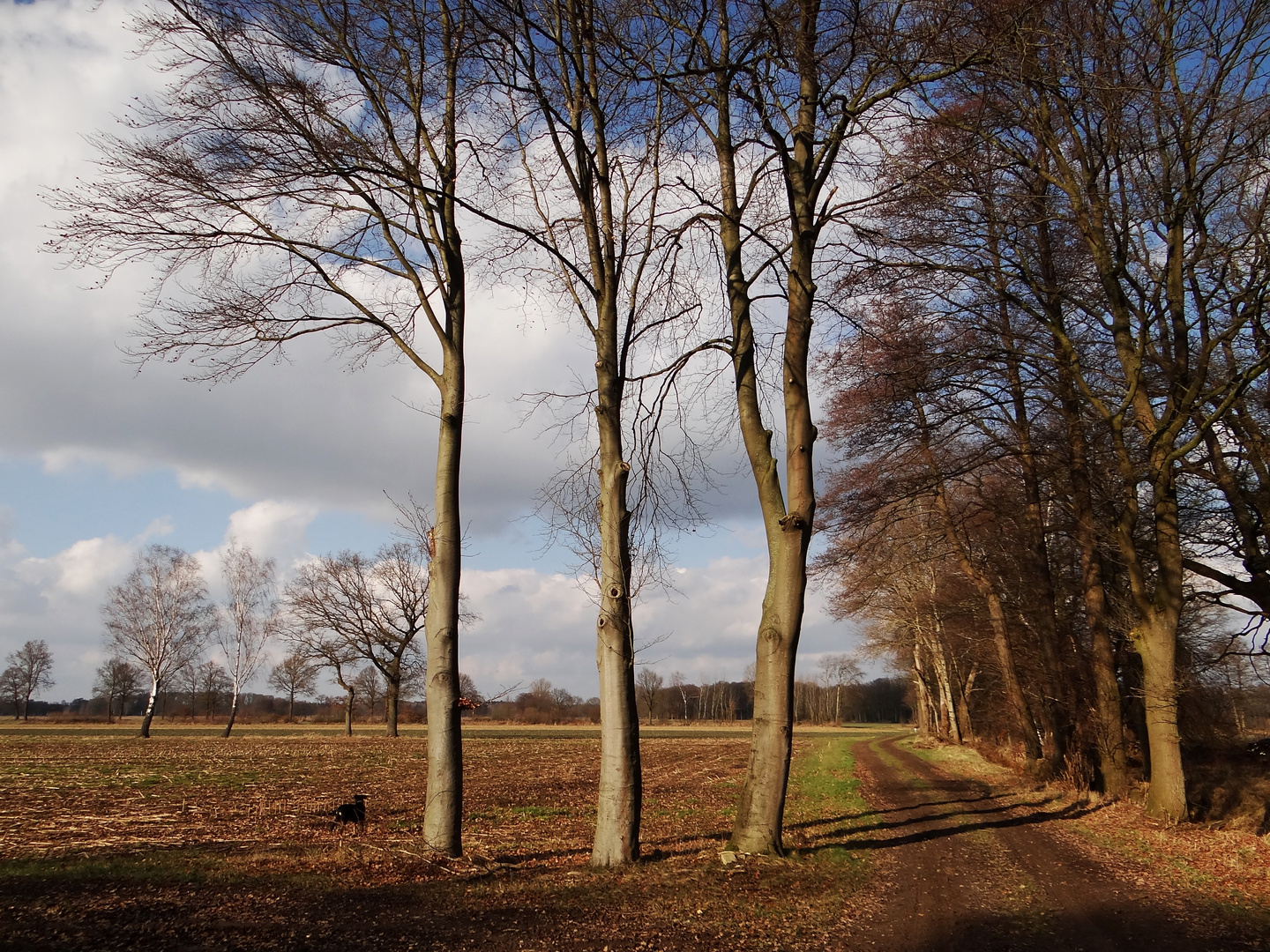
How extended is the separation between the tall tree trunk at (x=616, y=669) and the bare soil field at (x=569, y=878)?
1.47ft

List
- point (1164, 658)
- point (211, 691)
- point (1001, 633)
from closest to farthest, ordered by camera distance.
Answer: point (1164, 658)
point (1001, 633)
point (211, 691)

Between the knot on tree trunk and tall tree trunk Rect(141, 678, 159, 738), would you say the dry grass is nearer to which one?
the knot on tree trunk

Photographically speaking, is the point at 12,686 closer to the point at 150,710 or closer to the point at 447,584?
the point at 150,710

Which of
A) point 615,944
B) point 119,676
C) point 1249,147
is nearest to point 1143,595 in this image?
point 1249,147

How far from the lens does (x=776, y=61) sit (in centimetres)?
984

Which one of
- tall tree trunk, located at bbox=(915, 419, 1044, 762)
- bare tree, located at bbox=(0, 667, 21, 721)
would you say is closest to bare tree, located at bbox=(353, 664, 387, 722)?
tall tree trunk, located at bbox=(915, 419, 1044, 762)

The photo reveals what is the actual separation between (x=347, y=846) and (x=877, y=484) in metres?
11.0

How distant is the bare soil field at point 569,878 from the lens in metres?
5.74

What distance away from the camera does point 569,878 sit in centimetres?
759

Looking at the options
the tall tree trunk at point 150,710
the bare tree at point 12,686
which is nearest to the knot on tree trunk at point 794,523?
the tall tree trunk at point 150,710

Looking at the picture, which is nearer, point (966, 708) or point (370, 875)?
point (370, 875)

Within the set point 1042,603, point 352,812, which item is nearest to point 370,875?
point 352,812

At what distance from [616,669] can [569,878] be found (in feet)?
6.55

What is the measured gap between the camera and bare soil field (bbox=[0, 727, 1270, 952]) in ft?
18.8
